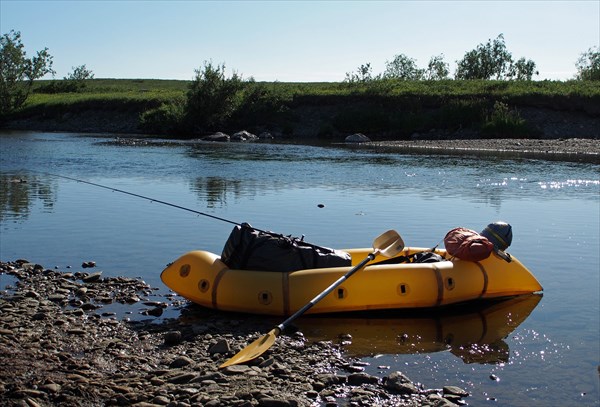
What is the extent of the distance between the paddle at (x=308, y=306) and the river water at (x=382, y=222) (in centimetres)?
35

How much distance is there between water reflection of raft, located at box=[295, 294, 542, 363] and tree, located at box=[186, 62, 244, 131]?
34.4m

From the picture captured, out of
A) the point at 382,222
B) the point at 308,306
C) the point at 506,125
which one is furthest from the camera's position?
the point at 506,125

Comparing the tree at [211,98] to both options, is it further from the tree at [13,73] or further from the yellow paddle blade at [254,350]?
A: the yellow paddle blade at [254,350]

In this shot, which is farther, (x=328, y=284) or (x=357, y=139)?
(x=357, y=139)

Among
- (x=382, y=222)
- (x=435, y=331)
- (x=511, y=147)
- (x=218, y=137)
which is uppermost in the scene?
(x=218, y=137)

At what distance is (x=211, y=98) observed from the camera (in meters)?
41.8

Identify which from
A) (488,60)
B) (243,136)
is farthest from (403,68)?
(243,136)

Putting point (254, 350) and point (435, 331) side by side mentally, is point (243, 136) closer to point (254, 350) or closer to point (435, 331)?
point (435, 331)

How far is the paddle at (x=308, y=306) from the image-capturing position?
6.25 m

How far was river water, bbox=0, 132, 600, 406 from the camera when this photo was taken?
6.86 m

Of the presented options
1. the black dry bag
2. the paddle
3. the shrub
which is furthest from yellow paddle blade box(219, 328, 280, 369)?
the shrub

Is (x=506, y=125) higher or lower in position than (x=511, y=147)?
higher

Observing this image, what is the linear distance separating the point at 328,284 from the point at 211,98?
3486 cm

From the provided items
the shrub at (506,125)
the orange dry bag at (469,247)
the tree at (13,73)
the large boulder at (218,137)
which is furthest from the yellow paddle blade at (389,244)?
the tree at (13,73)
